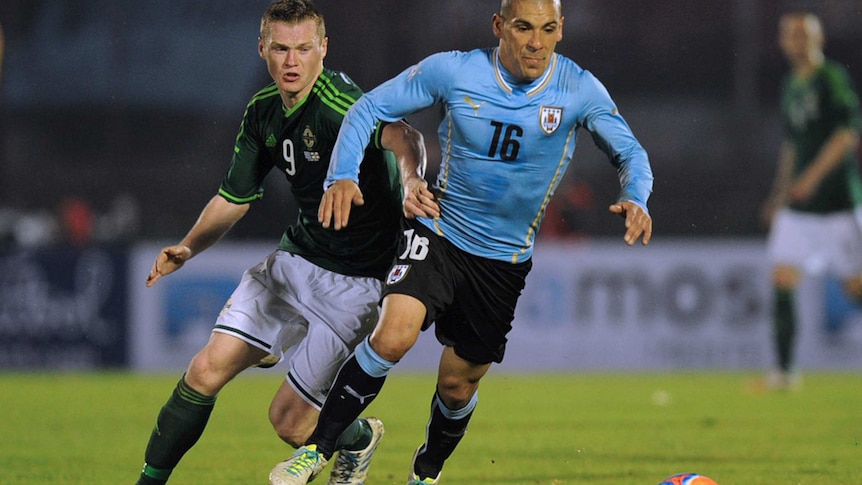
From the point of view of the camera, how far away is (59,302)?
1377cm

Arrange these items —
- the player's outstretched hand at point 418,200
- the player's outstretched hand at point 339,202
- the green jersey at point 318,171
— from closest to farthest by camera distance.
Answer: the player's outstretched hand at point 339,202, the player's outstretched hand at point 418,200, the green jersey at point 318,171

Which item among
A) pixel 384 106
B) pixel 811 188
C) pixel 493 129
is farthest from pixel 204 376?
pixel 811 188

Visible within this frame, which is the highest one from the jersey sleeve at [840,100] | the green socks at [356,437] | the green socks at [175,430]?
the green socks at [175,430]

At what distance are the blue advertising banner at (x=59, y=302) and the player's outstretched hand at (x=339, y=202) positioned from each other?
9422 millimetres

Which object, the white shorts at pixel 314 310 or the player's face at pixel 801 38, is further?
the player's face at pixel 801 38

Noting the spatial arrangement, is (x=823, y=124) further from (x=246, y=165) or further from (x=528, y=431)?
(x=246, y=165)

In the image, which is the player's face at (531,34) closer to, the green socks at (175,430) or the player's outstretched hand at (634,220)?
the player's outstretched hand at (634,220)

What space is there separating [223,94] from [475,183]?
1222 cm

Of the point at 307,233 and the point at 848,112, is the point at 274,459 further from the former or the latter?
the point at 848,112

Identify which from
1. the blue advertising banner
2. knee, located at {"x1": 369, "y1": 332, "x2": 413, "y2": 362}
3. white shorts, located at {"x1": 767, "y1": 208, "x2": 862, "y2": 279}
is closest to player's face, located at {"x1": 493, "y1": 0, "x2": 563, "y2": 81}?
knee, located at {"x1": 369, "y1": 332, "x2": 413, "y2": 362}

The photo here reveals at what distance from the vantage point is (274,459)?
7.29m

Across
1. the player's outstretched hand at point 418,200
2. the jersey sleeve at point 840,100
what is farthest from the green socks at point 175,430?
the jersey sleeve at point 840,100

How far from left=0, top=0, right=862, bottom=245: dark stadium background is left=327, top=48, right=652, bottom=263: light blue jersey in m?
10.3

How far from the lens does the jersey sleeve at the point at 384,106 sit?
16.4ft
